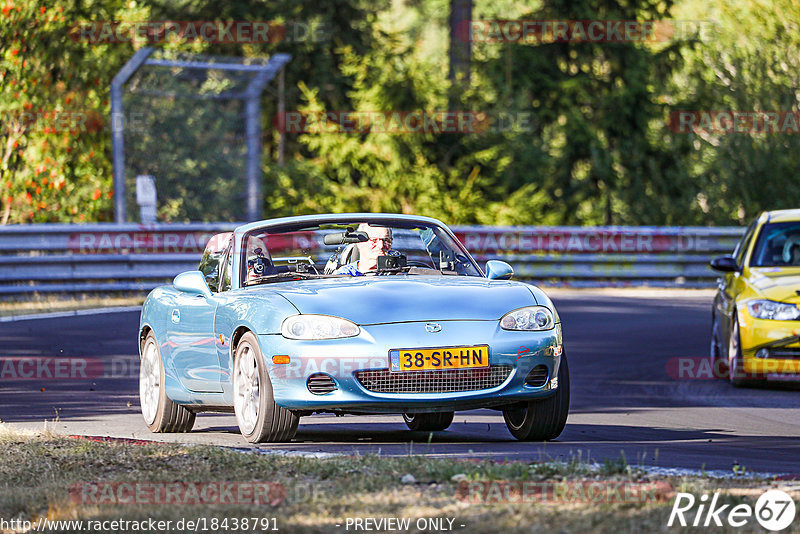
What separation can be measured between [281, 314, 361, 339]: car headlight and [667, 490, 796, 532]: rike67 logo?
2798 mm

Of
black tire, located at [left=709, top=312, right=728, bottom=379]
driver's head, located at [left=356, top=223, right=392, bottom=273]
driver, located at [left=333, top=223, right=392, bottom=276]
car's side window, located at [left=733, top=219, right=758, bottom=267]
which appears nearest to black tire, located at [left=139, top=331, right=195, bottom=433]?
driver, located at [left=333, top=223, right=392, bottom=276]

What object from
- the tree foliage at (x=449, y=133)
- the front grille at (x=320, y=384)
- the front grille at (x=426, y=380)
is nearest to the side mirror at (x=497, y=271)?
the front grille at (x=426, y=380)

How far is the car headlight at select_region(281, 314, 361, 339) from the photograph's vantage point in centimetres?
877

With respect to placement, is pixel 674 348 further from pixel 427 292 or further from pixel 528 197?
pixel 528 197

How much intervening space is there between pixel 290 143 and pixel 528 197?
9092 mm

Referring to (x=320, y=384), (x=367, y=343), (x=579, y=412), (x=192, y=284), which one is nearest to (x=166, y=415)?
(x=192, y=284)

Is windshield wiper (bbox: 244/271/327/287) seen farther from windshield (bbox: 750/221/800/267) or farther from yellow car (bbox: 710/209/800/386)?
windshield (bbox: 750/221/800/267)

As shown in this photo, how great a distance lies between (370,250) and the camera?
10227mm

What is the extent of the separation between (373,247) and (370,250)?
0.03m

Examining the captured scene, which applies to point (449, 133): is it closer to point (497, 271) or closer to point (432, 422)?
point (432, 422)

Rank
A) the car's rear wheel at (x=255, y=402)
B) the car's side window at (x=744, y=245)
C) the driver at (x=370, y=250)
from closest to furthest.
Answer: the car's rear wheel at (x=255, y=402) → the driver at (x=370, y=250) → the car's side window at (x=744, y=245)

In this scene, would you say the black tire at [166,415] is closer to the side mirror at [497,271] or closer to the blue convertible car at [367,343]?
the blue convertible car at [367,343]

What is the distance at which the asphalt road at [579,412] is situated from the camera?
8914 mm

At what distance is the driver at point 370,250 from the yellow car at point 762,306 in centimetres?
442
